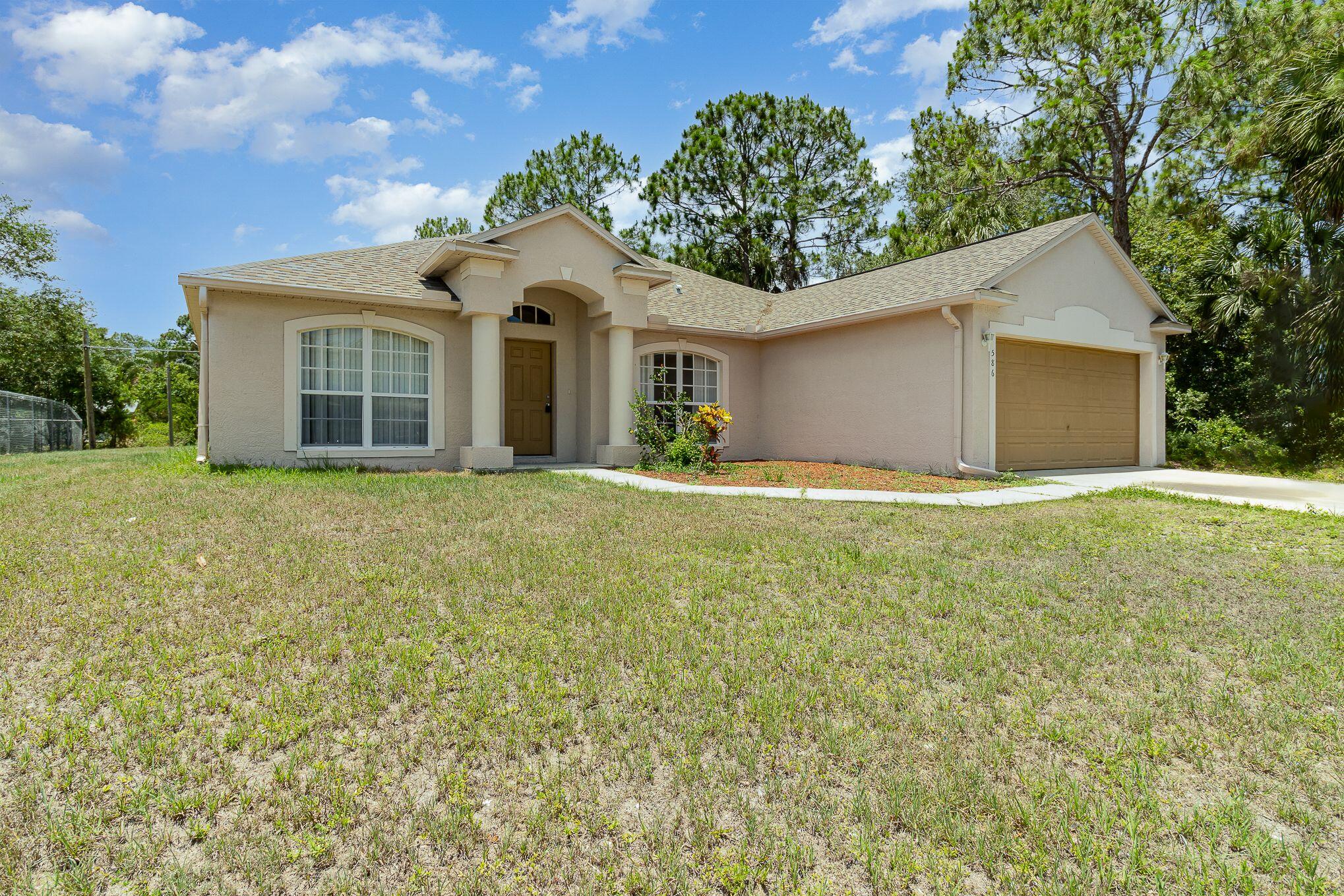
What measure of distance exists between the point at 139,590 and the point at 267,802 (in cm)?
301

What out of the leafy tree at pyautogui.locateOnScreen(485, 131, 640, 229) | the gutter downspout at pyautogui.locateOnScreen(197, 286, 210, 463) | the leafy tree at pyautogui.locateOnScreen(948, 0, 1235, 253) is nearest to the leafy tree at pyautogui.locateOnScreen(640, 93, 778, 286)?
the leafy tree at pyautogui.locateOnScreen(485, 131, 640, 229)

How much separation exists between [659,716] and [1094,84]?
2409 cm

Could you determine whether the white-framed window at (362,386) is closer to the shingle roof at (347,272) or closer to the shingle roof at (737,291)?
the shingle roof at (347,272)

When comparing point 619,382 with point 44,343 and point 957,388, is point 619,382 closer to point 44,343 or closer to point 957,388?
point 957,388

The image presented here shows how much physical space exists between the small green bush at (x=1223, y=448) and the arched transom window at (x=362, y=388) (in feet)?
51.1

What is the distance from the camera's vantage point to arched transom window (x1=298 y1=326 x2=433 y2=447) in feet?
37.5

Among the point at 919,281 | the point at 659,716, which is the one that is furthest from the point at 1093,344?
the point at 659,716

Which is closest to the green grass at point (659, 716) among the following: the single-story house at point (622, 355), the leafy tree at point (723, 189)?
the single-story house at point (622, 355)

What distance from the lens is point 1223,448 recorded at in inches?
572

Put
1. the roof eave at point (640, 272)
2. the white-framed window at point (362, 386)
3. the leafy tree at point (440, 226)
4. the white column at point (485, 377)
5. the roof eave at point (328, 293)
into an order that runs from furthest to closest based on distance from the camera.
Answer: the leafy tree at point (440, 226) < the roof eave at point (640, 272) < the white column at point (485, 377) < the white-framed window at point (362, 386) < the roof eave at point (328, 293)

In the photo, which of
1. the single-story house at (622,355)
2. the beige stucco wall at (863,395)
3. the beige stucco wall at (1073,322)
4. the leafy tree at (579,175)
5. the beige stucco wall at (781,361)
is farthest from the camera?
the leafy tree at (579,175)

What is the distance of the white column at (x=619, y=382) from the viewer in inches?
509

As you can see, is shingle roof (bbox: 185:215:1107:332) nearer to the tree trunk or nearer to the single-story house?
the single-story house

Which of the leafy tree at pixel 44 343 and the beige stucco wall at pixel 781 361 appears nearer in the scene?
the beige stucco wall at pixel 781 361
